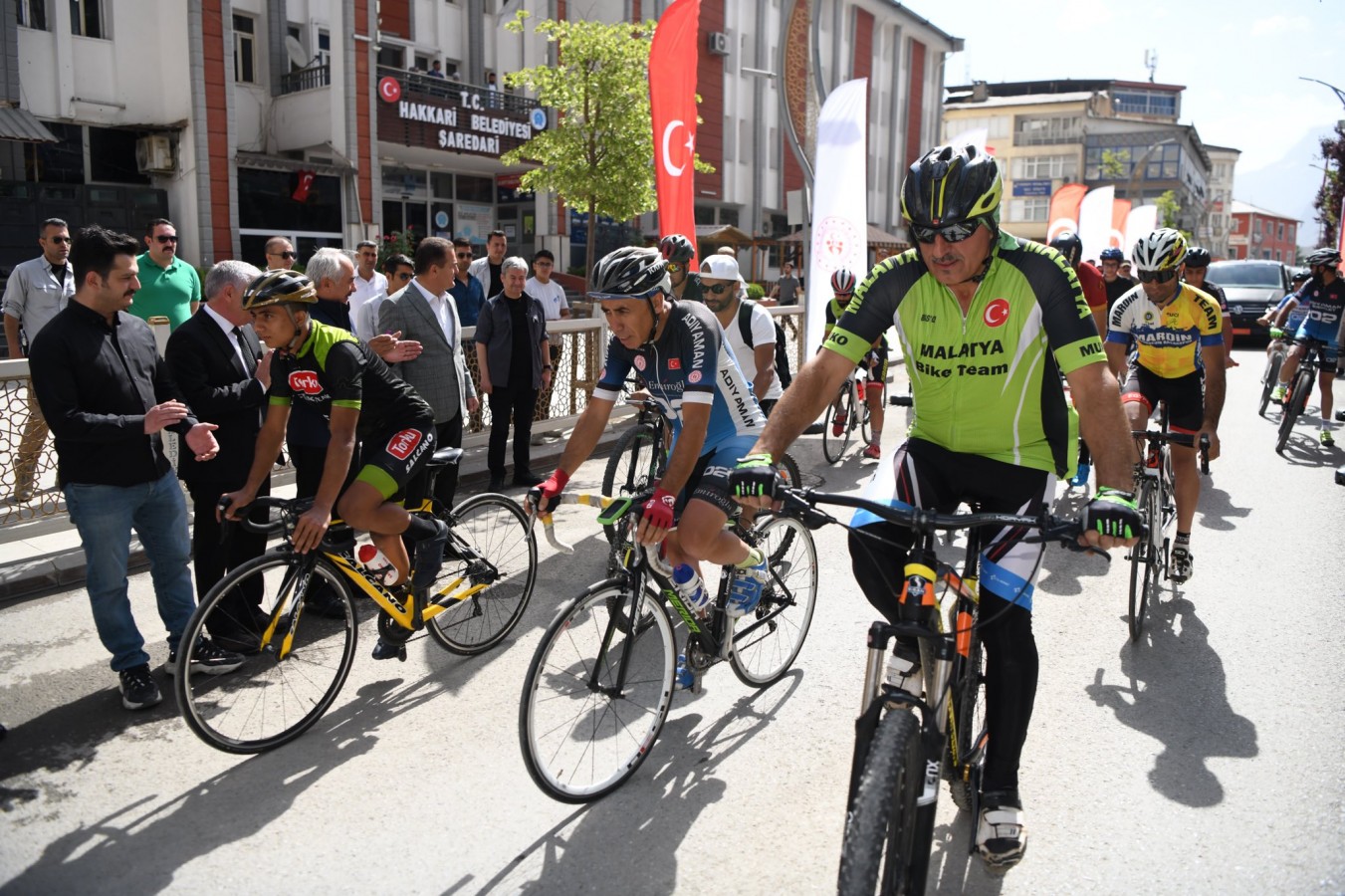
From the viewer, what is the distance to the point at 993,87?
10125 cm

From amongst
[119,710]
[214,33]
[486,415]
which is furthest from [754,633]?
[214,33]

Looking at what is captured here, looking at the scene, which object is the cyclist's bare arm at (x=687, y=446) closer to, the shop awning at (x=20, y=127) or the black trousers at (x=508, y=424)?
the black trousers at (x=508, y=424)

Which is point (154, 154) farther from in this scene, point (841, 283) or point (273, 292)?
point (273, 292)

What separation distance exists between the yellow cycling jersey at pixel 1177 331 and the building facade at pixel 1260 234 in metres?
147

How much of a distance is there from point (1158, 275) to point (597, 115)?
59.2 feet

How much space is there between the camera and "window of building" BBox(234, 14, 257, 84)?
2348 centimetres

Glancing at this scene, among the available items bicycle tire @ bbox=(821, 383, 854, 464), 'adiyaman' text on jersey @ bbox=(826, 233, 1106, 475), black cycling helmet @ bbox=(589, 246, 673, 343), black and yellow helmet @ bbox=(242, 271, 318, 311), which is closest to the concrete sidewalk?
black and yellow helmet @ bbox=(242, 271, 318, 311)

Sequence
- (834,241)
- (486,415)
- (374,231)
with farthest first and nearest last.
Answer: (374,231) < (834,241) < (486,415)

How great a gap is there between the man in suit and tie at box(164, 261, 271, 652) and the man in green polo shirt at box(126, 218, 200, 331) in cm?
296

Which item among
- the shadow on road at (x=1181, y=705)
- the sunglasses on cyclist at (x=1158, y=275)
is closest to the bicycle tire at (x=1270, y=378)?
the sunglasses on cyclist at (x=1158, y=275)

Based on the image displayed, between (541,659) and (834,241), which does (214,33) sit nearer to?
(834,241)

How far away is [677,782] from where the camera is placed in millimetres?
3795

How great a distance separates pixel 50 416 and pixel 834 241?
9.60m

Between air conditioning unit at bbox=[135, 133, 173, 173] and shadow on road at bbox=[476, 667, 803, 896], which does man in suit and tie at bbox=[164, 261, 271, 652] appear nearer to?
shadow on road at bbox=[476, 667, 803, 896]
